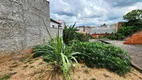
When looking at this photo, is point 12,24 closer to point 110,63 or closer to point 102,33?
point 110,63

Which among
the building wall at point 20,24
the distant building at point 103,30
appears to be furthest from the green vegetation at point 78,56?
the distant building at point 103,30

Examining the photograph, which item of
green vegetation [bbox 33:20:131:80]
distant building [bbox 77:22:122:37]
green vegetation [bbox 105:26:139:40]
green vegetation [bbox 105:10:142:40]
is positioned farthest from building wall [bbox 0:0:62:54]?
distant building [bbox 77:22:122:37]

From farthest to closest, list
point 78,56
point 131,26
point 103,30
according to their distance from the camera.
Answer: point 103,30, point 131,26, point 78,56

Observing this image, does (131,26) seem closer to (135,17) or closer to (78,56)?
(135,17)

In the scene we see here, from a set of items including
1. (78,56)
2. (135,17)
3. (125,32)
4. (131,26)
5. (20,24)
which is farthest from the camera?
(135,17)

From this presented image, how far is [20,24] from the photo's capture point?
16.5 feet

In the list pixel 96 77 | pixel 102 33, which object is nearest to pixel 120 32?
pixel 102 33

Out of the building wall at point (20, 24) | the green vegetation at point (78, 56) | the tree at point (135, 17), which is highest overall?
the tree at point (135, 17)

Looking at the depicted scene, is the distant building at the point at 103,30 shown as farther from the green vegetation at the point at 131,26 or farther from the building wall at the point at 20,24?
the building wall at the point at 20,24

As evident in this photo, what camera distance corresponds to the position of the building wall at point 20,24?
4.16 meters

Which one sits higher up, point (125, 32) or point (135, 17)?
point (135, 17)

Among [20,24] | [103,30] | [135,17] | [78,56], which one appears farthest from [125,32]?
[20,24]

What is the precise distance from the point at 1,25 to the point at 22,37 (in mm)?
1338

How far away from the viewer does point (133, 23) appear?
2200 cm
